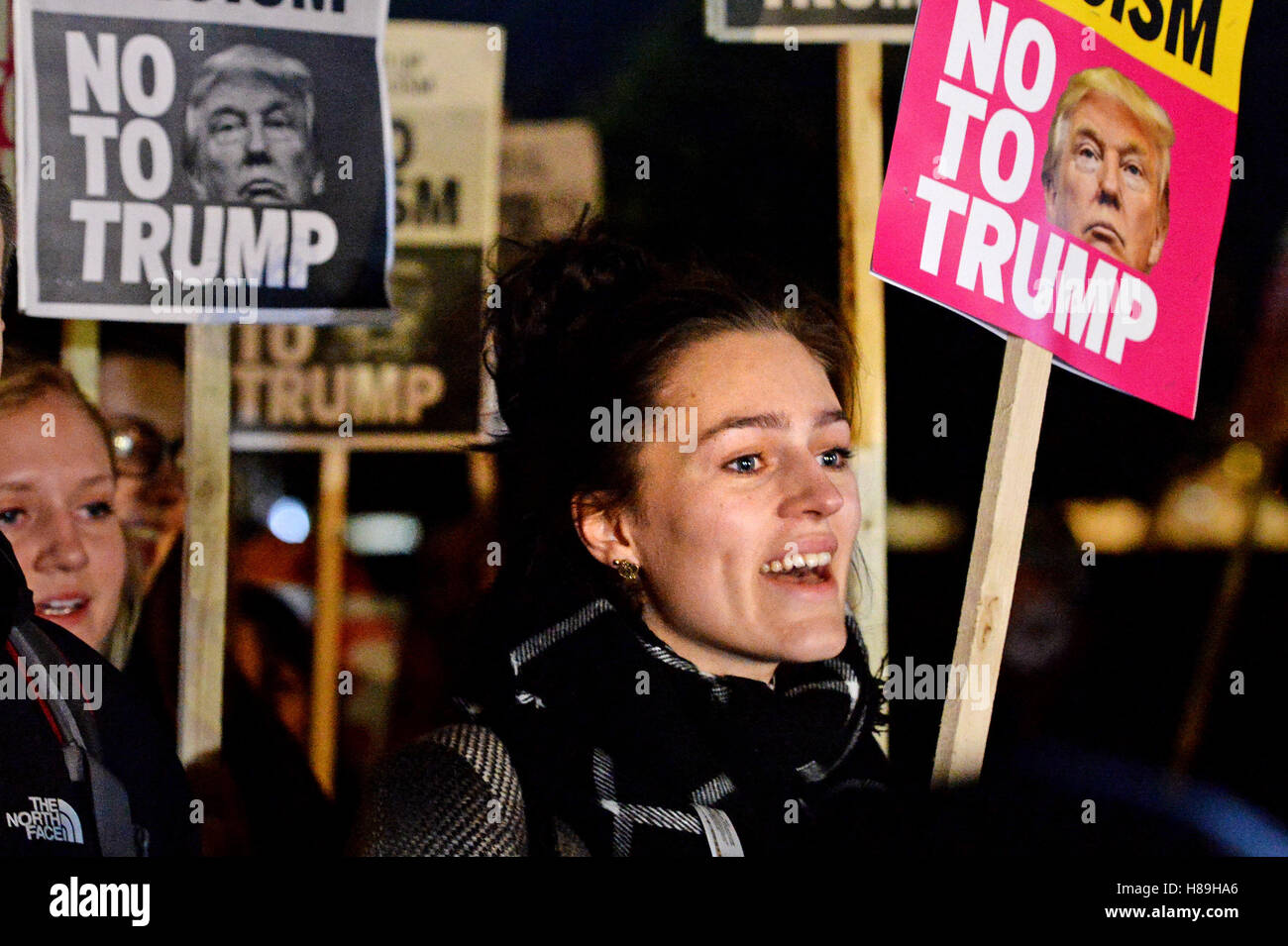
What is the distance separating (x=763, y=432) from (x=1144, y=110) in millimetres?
1205

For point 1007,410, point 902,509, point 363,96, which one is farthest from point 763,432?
point 363,96

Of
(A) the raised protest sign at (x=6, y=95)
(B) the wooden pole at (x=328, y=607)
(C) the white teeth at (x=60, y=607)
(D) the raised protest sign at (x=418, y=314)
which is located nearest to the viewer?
(C) the white teeth at (x=60, y=607)

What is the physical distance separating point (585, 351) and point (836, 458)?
0.56m

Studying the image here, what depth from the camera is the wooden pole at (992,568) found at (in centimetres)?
267

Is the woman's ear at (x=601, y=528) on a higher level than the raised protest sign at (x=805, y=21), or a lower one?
lower

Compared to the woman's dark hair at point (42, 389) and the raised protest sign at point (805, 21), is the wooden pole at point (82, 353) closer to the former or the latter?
the woman's dark hair at point (42, 389)

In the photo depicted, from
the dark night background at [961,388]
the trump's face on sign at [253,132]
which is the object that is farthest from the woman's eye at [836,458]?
the trump's face on sign at [253,132]

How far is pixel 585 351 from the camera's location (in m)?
2.68

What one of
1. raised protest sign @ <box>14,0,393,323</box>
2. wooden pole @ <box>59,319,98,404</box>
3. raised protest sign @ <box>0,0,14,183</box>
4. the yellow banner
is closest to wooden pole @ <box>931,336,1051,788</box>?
the yellow banner

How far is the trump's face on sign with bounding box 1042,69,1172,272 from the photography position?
2928 millimetres

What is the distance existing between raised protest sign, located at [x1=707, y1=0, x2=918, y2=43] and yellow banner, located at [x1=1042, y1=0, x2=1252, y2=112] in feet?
1.30

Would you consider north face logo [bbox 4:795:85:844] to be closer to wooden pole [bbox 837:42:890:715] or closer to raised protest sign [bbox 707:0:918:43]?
wooden pole [bbox 837:42:890:715]

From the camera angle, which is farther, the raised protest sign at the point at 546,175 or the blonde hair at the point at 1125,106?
the raised protest sign at the point at 546,175
